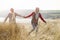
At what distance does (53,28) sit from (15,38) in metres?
0.42

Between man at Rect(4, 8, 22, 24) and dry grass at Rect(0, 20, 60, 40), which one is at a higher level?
man at Rect(4, 8, 22, 24)

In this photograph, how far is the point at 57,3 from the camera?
285cm

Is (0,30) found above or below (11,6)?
below

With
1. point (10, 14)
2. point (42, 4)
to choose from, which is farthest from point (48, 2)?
point (10, 14)

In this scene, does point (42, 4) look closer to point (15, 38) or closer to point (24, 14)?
point (24, 14)

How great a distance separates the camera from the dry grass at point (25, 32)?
282 cm

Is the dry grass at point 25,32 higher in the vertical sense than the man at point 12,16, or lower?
lower

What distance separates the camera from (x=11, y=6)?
2855 millimetres

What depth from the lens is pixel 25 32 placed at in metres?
2.83

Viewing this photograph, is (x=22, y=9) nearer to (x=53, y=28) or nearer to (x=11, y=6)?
(x=11, y=6)

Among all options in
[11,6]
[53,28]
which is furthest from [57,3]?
[11,6]

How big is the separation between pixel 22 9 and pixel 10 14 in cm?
14

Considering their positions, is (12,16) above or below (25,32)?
above

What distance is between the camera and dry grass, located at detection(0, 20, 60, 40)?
9.24 ft
